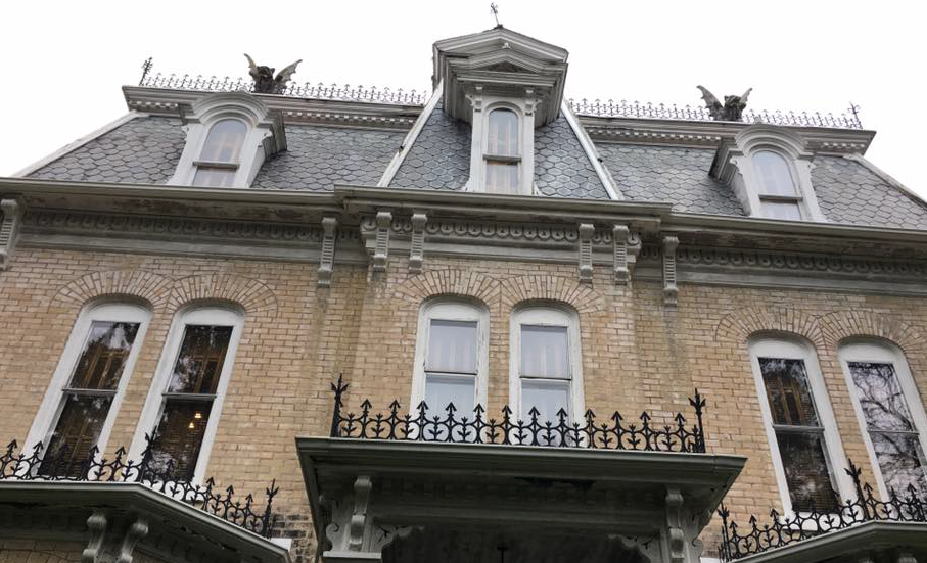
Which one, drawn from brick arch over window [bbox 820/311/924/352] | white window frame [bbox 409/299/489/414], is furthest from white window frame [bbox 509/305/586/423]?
brick arch over window [bbox 820/311/924/352]

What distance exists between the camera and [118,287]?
11.1 metres

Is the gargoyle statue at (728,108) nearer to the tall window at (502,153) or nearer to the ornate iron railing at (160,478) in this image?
the tall window at (502,153)

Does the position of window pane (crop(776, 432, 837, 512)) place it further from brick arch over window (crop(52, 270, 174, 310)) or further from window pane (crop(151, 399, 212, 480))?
brick arch over window (crop(52, 270, 174, 310))

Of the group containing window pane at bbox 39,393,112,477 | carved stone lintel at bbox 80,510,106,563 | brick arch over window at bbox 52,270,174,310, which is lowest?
carved stone lintel at bbox 80,510,106,563

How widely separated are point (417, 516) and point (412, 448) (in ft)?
2.29

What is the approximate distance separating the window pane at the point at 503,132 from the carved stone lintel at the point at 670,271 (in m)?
2.81

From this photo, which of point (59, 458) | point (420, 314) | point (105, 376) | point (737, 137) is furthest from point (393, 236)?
point (737, 137)

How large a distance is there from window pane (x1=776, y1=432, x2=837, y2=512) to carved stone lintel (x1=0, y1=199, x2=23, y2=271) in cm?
1084

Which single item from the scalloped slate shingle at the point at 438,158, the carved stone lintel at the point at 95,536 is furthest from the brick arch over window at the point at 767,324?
the carved stone lintel at the point at 95,536

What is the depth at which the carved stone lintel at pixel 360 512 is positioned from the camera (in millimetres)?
7367

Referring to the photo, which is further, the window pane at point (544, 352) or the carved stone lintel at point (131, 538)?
the window pane at point (544, 352)

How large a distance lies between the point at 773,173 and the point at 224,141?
9064 mm

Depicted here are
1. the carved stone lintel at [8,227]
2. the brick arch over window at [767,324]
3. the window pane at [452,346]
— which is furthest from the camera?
the carved stone lintel at [8,227]

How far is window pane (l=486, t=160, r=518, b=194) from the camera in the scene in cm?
1213
